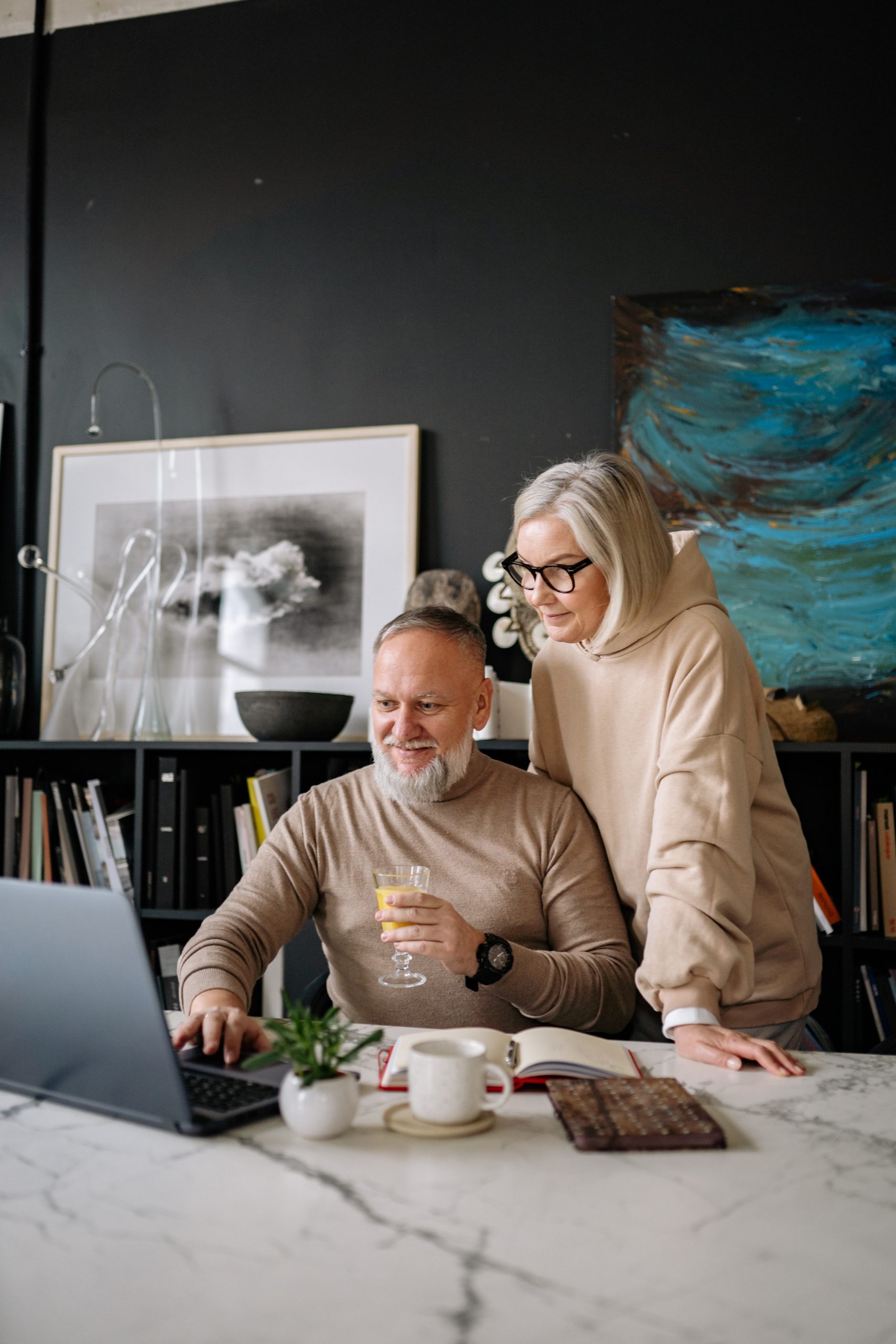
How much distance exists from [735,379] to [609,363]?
0.37 metres

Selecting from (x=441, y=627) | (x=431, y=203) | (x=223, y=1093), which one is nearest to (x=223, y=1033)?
(x=223, y=1093)

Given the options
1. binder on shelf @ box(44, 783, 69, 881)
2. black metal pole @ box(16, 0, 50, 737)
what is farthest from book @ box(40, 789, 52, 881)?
black metal pole @ box(16, 0, 50, 737)

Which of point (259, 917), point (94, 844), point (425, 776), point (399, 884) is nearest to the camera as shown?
point (399, 884)

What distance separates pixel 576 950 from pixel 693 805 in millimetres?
353

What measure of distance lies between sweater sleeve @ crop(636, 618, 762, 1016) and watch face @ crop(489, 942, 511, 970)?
0.22 m

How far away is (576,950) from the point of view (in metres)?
1.89

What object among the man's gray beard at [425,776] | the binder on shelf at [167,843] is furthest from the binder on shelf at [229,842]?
the man's gray beard at [425,776]

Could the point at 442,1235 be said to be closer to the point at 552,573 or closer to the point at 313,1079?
the point at 313,1079

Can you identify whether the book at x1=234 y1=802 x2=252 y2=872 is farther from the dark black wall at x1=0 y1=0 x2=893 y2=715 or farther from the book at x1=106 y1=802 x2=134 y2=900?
the dark black wall at x1=0 y1=0 x2=893 y2=715

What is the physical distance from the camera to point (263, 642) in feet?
10.8

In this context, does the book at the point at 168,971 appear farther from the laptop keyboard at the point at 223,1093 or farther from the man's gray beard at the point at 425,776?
the laptop keyboard at the point at 223,1093

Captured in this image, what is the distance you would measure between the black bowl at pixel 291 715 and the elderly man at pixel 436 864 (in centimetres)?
75

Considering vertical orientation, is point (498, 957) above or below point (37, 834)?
above

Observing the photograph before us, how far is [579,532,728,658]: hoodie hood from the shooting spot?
6.30ft
